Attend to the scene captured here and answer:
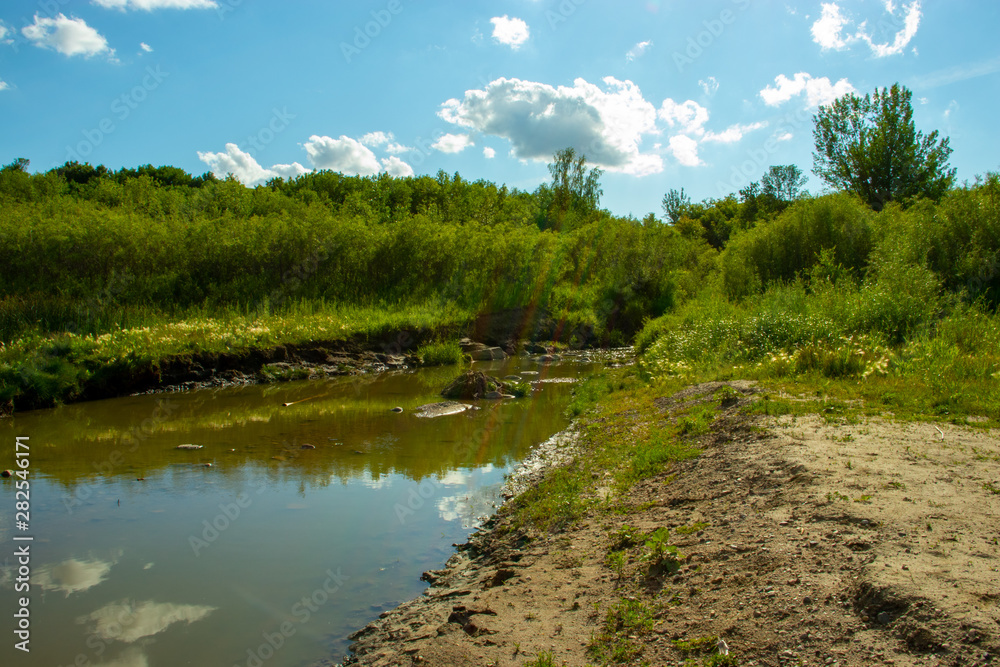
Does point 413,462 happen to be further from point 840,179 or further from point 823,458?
point 840,179

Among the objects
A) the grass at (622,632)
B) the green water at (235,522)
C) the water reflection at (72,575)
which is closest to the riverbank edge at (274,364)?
the green water at (235,522)

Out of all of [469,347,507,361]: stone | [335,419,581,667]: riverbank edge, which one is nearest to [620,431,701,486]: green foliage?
[335,419,581,667]: riverbank edge

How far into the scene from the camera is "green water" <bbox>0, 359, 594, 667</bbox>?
5.19 meters

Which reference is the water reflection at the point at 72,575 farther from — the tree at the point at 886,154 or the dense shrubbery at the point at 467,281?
the tree at the point at 886,154

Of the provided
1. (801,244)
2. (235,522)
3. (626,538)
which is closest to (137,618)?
(235,522)

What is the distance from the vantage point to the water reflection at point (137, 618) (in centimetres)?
516

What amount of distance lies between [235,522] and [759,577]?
6.40m

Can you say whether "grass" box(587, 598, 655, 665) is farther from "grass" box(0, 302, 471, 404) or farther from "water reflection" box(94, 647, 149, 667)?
"grass" box(0, 302, 471, 404)

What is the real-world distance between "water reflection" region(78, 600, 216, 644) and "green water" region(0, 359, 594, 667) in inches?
0.7

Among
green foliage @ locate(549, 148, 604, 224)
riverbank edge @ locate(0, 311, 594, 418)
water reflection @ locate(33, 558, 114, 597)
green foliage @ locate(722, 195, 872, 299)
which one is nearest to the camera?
water reflection @ locate(33, 558, 114, 597)

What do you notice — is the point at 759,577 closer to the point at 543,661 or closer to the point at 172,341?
the point at 543,661

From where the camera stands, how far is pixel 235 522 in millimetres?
7773

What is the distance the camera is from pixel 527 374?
23.2 metres

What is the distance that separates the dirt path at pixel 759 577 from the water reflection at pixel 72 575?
318 centimetres
